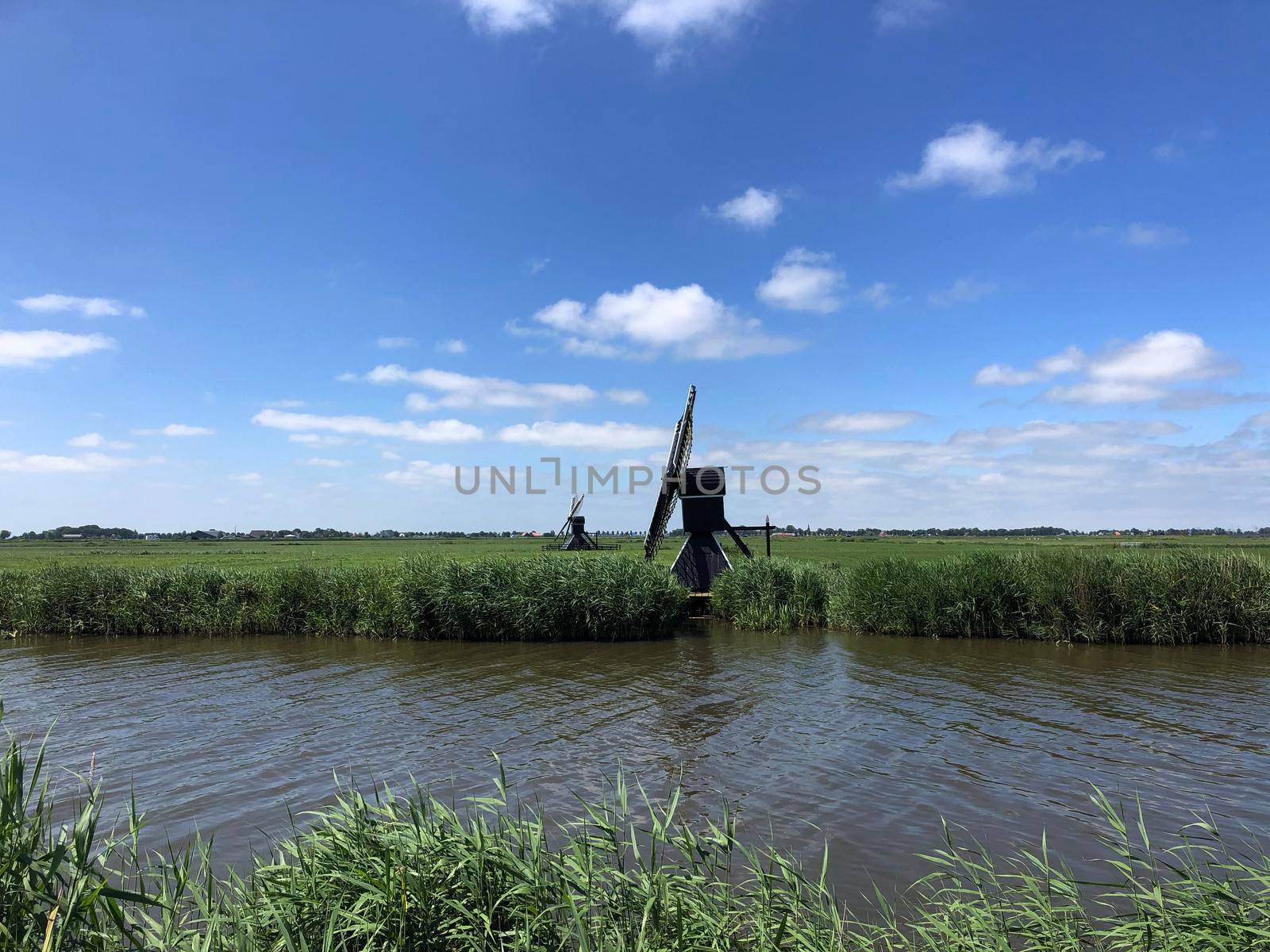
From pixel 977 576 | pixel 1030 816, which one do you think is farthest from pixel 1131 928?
pixel 977 576

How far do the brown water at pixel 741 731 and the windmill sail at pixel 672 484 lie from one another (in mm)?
9445

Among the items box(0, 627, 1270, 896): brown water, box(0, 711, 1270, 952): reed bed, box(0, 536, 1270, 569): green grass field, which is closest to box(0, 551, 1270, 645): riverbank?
box(0, 627, 1270, 896): brown water

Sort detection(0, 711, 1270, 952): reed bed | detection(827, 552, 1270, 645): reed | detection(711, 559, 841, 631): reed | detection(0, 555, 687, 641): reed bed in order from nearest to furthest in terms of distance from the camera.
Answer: detection(0, 711, 1270, 952): reed bed → detection(827, 552, 1270, 645): reed → detection(0, 555, 687, 641): reed bed → detection(711, 559, 841, 631): reed

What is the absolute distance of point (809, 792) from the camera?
24.2ft

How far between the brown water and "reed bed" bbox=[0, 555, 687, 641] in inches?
78.8

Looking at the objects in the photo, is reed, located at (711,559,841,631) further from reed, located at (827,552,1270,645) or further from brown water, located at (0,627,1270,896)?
brown water, located at (0,627,1270,896)

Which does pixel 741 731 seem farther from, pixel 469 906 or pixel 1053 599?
pixel 1053 599

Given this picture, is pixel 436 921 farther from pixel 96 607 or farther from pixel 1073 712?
pixel 96 607

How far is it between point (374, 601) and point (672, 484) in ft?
35.4

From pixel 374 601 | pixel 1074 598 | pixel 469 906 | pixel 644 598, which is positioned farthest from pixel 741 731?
pixel 374 601

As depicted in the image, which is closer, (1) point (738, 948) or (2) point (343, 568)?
(1) point (738, 948)

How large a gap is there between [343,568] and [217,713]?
10.5m

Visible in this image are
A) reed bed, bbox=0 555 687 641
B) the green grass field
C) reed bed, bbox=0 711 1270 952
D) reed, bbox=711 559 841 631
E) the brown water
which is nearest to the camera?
reed bed, bbox=0 711 1270 952

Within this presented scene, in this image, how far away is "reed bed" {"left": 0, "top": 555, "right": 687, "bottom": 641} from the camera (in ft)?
60.6
